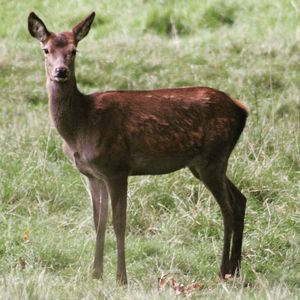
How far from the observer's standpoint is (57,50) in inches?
323

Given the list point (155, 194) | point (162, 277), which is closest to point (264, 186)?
point (155, 194)

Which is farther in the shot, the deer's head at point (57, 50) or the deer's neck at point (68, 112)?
the deer's neck at point (68, 112)

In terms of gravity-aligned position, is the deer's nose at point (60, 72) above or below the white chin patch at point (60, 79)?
above

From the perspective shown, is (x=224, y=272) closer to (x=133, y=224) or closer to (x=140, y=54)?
(x=133, y=224)

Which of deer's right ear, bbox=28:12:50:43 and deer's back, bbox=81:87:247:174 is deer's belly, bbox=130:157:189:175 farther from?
deer's right ear, bbox=28:12:50:43

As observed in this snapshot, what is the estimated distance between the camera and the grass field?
28.1ft

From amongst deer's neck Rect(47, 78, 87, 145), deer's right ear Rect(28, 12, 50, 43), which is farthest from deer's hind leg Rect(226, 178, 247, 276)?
deer's right ear Rect(28, 12, 50, 43)

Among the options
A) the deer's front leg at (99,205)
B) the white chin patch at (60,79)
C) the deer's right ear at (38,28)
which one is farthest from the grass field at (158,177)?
the deer's right ear at (38,28)

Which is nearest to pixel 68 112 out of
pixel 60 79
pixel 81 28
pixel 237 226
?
pixel 60 79

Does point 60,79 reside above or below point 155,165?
above

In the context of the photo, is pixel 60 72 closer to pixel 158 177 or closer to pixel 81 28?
pixel 81 28

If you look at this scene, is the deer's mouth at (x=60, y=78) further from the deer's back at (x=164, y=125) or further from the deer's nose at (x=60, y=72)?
the deer's back at (x=164, y=125)

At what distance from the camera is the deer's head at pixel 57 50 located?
8125 mm

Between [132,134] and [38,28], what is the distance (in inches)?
40.1
